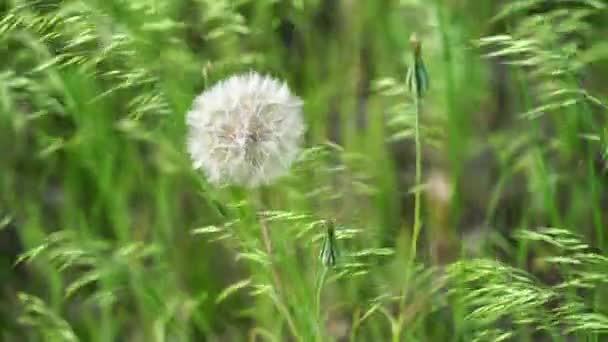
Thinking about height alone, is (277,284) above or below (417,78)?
below

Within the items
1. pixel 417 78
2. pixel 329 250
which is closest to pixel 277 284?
pixel 329 250

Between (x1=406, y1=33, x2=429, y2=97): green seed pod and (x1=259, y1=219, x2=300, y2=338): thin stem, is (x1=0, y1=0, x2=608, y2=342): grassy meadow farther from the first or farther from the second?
(x1=406, y1=33, x2=429, y2=97): green seed pod

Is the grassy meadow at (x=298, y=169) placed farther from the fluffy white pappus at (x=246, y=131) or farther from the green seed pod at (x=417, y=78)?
the green seed pod at (x=417, y=78)

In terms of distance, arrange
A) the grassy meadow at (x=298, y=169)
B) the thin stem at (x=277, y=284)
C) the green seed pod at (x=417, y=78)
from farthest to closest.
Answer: the grassy meadow at (x=298, y=169)
the thin stem at (x=277, y=284)
the green seed pod at (x=417, y=78)

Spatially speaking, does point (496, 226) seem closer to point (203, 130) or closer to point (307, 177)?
point (307, 177)

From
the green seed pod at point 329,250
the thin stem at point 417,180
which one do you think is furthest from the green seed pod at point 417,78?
the green seed pod at point 329,250

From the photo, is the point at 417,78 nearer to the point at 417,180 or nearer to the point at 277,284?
the point at 417,180

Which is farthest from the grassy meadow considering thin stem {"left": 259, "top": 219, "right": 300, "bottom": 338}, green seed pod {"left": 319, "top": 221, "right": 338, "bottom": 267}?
green seed pod {"left": 319, "top": 221, "right": 338, "bottom": 267}
